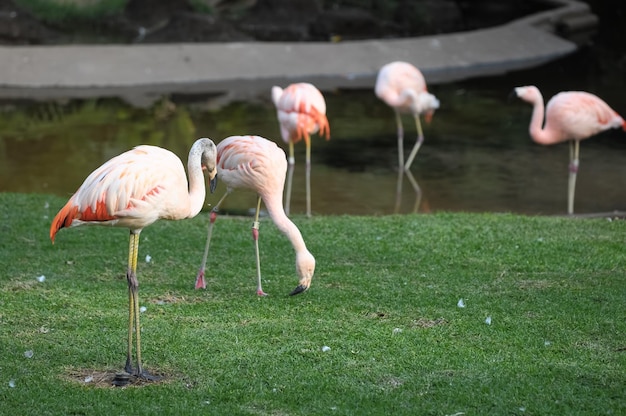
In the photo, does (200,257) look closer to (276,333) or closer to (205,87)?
(276,333)

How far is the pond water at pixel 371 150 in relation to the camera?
9.60m

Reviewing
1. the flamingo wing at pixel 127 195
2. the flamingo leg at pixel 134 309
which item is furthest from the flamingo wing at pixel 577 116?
the flamingo leg at pixel 134 309

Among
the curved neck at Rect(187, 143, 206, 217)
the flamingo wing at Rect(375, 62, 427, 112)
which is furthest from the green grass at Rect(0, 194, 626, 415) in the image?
the flamingo wing at Rect(375, 62, 427, 112)

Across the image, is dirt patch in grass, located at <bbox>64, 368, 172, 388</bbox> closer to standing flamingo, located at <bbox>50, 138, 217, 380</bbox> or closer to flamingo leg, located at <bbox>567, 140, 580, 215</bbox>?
standing flamingo, located at <bbox>50, 138, 217, 380</bbox>

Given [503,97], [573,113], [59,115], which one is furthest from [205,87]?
[573,113]

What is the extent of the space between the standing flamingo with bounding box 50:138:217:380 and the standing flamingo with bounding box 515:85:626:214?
196 inches

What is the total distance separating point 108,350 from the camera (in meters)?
5.10

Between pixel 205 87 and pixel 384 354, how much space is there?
10.8m

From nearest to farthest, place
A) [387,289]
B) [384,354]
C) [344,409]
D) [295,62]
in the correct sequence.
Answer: [344,409] → [384,354] → [387,289] → [295,62]

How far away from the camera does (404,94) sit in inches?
412

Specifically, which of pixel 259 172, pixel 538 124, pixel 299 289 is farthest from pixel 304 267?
pixel 538 124

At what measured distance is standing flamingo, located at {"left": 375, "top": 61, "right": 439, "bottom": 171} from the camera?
1048 centimetres

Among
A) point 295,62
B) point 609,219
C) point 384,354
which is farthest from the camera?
point 295,62

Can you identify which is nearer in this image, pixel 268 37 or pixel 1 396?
pixel 1 396
